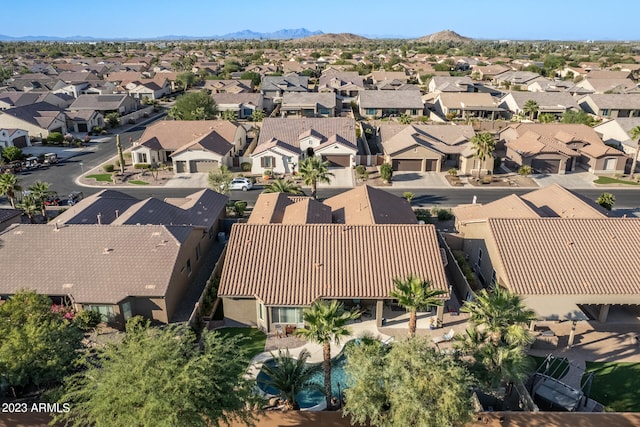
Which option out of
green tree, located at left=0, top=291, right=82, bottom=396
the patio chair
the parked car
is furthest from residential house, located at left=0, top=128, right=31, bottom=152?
the patio chair

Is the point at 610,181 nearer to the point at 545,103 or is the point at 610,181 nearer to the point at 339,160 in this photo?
the point at 339,160

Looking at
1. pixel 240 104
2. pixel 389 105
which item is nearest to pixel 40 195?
pixel 240 104

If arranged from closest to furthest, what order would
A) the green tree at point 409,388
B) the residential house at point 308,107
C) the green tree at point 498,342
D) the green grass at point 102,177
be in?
the green tree at point 409,388 < the green tree at point 498,342 < the green grass at point 102,177 < the residential house at point 308,107

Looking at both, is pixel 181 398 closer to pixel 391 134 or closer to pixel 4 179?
pixel 4 179

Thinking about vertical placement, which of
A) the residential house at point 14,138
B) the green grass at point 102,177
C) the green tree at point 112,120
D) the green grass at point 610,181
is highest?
the green tree at point 112,120

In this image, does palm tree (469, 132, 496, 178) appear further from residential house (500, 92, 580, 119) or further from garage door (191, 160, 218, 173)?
residential house (500, 92, 580, 119)

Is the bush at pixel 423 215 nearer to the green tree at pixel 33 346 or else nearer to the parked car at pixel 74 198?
the green tree at pixel 33 346

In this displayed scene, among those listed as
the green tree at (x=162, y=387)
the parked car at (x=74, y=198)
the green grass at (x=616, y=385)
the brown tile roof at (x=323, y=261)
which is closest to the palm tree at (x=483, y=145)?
the brown tile roof at (x=323, y=261)
